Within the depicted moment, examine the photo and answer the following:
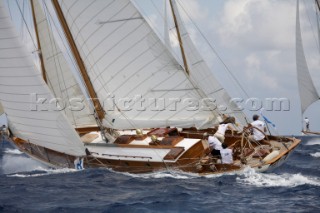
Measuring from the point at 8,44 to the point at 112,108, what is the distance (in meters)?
4.47

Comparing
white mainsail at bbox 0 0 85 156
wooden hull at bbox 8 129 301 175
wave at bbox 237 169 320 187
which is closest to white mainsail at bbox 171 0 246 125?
wooden hull at bbox 8 129 301 175

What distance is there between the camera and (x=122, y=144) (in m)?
17.6

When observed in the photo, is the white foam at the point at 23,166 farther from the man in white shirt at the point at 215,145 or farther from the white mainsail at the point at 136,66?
the man in white shirt at the point at 215,145

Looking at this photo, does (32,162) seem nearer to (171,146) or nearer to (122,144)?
(122,144)

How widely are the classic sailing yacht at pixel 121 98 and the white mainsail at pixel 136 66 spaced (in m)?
0.04

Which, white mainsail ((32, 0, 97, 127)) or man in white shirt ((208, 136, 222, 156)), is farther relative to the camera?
white mainsail ((32, 0, 97, 127))

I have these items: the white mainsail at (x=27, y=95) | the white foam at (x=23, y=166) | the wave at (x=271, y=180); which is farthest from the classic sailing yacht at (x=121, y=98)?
the white foam at (x=23, y=166)

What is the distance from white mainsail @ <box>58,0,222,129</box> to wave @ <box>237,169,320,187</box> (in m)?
2.53

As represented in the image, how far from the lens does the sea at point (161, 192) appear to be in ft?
39.7

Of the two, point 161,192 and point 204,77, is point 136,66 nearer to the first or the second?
point 161,192

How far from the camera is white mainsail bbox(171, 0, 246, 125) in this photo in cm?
2448

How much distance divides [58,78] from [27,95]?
7.59 m

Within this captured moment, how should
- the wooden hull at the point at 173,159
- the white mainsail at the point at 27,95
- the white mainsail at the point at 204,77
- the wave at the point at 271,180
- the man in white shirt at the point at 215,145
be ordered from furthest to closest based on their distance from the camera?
the white mainsail at the point at 204,77
the man in white shirt at the point at 215,145
the white mainsail at the point at 27,95
the wooden hull at the point at 173,159
the wave at the point at 271,180

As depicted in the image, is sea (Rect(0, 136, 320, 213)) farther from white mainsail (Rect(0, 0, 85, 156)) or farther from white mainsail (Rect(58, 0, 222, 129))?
white mainsail (Rect(58, 0, 222, 129))
